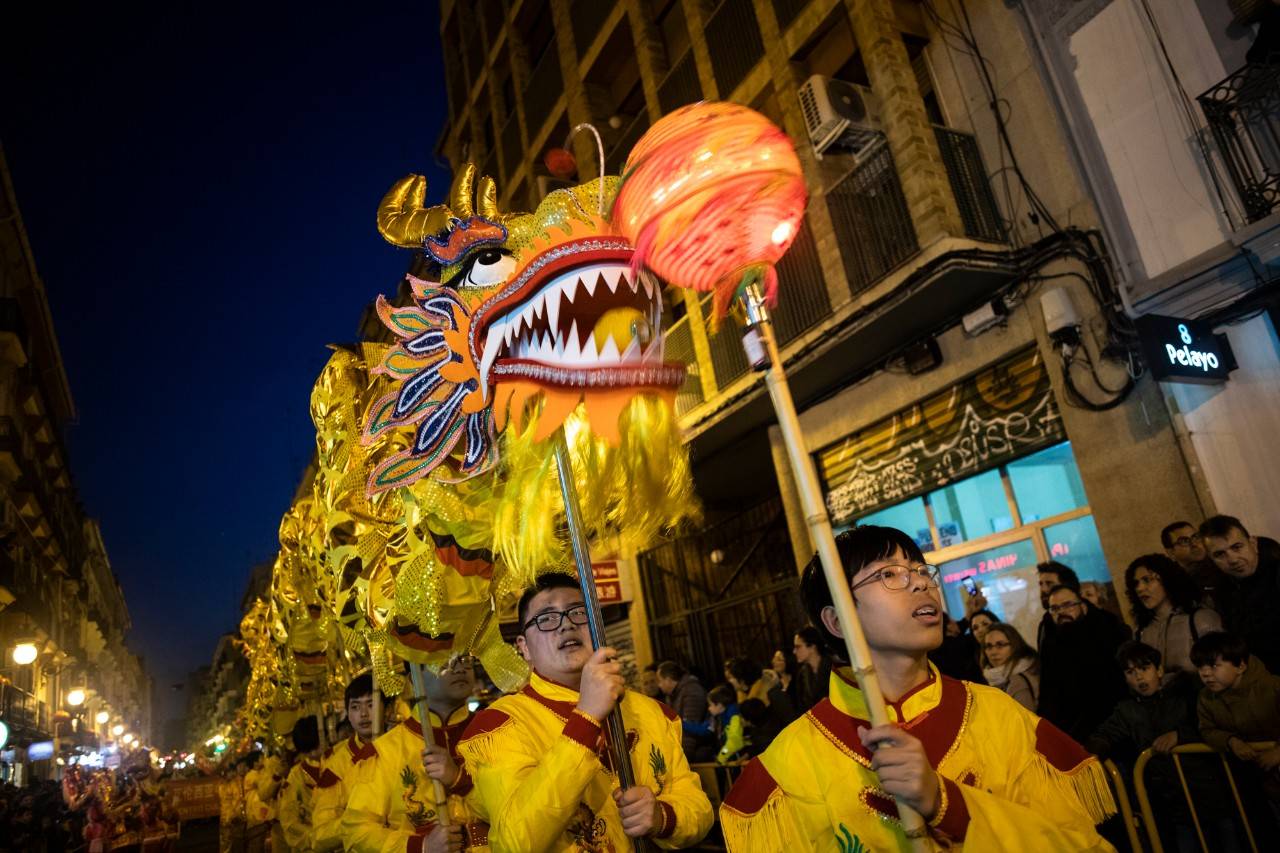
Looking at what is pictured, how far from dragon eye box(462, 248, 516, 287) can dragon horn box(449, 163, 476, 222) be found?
0.39 m

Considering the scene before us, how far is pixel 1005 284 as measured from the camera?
25.8 feet

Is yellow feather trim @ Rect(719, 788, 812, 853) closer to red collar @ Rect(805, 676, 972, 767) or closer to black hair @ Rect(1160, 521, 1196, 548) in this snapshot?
red collar @ Rect(805, 676, 972, 767)

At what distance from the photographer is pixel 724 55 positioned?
11.2m

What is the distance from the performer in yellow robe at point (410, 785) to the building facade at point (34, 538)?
15257 millimetres

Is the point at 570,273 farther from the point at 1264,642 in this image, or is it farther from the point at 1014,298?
the point at 1014,298

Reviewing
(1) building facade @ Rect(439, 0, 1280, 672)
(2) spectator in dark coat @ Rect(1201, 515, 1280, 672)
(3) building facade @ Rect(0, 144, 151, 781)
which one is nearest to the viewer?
(2) spectator in dark coat @ Rect(1201, 515, 1280, 672)

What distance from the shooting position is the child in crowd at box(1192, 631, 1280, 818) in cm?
359

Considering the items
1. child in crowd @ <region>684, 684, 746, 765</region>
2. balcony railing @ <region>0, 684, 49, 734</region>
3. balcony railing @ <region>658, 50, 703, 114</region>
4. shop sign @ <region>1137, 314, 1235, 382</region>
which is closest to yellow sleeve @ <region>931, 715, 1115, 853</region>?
child in crowd @ <region>684, 684, 746, 765</region>

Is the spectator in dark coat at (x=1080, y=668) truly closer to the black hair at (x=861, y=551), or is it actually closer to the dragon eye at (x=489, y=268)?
the black hair at (x=861, y=551)

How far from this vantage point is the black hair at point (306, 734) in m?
8.31

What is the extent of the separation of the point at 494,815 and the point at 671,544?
11.2m

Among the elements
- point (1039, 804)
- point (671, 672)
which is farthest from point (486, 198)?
point (671, 672)

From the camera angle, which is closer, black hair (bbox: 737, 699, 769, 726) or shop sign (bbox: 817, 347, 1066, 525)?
black hair (bbox: 737, 699, 769, 726)

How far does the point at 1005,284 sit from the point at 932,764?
22.3 ft
